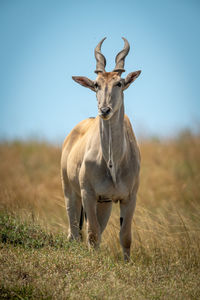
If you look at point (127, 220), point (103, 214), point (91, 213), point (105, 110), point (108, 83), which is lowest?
point (103, 214)

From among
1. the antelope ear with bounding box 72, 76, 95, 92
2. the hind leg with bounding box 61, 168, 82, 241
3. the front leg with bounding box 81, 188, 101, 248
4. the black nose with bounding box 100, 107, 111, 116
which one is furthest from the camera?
the hind leg with bounding box 61, 168, 82, 241

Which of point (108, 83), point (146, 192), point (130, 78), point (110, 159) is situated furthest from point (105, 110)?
point (146, 192)

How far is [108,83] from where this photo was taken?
5.59 m

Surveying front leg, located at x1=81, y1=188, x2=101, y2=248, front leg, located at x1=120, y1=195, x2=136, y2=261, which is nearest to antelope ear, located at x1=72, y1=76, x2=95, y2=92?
front leg, located at x1=81, y1=188, x2=101, y2=248

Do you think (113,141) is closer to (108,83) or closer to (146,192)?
(108,83)

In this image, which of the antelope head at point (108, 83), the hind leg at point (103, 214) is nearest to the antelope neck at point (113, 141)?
the antelope head at point (108, 83)

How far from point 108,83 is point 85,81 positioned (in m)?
0.54

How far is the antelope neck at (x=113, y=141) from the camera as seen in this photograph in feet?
18.7

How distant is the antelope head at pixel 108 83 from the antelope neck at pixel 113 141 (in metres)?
0.20

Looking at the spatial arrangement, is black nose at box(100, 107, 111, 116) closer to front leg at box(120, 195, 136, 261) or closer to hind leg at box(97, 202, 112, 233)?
front leg at box(120, 195, 136, 261)

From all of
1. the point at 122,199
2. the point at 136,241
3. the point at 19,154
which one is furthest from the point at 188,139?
the point at 122,199

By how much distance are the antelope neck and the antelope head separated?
200 millimetres

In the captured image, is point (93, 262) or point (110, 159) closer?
point (93, 262)

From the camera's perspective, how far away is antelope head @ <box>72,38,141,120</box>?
5.37 m
